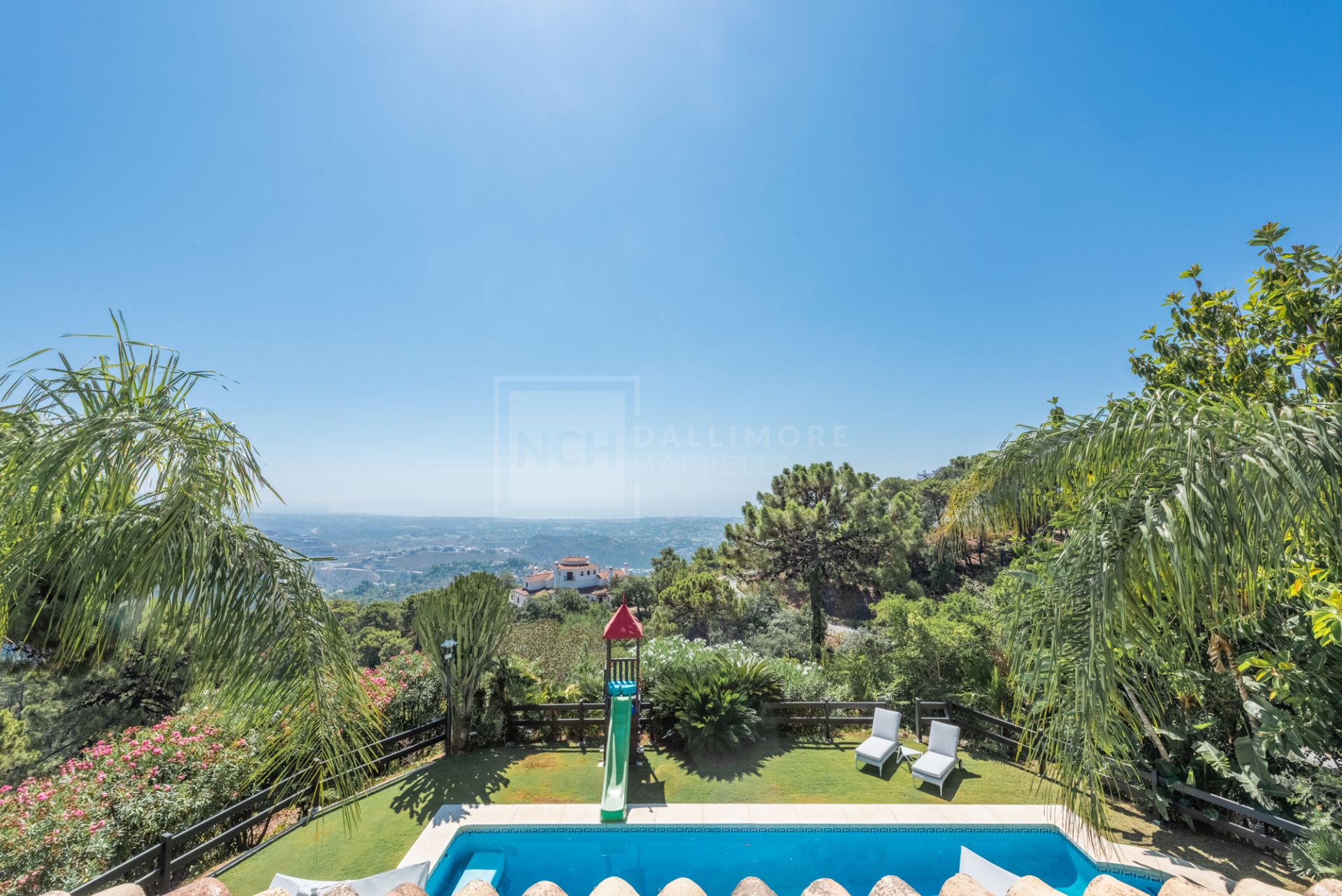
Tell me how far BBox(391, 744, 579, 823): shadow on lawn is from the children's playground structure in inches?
50.1

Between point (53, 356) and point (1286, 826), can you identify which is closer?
point (53, 356)

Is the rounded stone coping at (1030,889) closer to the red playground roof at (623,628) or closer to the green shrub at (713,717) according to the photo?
the green shrub at (713,717)

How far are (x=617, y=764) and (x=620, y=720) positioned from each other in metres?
0.58

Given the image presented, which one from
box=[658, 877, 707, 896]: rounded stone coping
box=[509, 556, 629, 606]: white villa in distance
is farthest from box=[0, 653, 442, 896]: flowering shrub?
box=[509, 556, 629, 606]: white villa in distance

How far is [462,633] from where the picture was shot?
8414 millimetres

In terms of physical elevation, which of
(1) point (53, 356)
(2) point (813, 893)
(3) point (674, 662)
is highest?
(1) point (53, 356)

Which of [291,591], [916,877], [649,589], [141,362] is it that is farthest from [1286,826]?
[649,589]

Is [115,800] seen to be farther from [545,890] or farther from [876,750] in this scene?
[876,750]

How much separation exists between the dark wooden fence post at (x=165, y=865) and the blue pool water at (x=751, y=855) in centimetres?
240

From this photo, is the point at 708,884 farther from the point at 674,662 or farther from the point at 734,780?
the point at 674,662

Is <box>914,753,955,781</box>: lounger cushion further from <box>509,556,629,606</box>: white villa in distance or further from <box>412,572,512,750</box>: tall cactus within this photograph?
<box>509,556,629,606</box>: white villa in distance

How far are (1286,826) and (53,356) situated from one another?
9.84 meters

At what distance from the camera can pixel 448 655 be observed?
8.20 m

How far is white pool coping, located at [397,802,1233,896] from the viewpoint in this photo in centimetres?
618
